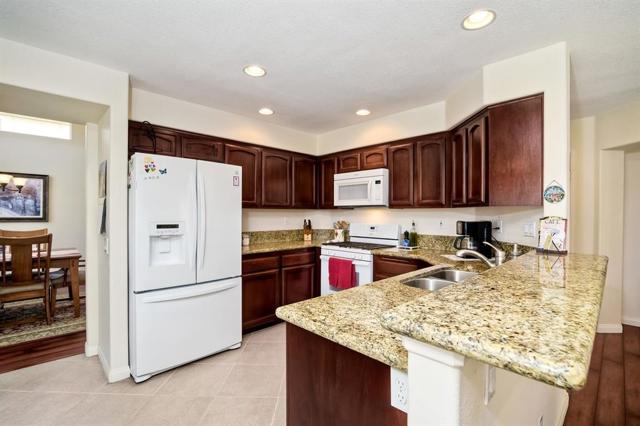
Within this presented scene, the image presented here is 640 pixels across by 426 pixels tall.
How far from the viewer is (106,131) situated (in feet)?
7.88

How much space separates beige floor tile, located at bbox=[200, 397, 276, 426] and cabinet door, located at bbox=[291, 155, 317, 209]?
2.31 m

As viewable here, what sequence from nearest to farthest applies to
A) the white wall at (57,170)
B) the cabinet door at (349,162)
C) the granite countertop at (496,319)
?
the granite countertop at (496,319), the cabinet door at (349,162), the white wall at (57,170)

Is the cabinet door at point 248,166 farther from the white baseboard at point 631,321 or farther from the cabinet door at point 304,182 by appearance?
the white baseboard at point 631,321

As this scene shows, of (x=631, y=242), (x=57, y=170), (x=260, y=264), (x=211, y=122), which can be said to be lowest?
(x=260, y=264)

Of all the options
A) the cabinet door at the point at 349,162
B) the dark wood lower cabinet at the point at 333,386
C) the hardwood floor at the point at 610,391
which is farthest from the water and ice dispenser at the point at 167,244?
the hardwood floor at the point at 610,391

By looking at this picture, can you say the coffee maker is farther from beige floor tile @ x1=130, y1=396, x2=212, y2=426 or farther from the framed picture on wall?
the framed picture on wall

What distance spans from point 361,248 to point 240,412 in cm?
191

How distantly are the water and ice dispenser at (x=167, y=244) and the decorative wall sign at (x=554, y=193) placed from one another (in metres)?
2.73

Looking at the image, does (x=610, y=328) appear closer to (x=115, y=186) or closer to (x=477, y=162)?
(x=477, y=162)

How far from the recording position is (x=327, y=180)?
4020 mm

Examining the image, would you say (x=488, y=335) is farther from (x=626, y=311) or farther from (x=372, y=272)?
(x=626, y=311)

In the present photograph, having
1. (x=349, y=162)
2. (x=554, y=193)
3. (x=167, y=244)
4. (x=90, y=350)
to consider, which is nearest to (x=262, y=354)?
(x=167, y=244)

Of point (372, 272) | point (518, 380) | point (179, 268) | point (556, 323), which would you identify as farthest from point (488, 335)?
point (372, 272)

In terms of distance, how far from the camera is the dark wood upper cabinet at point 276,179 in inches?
139
